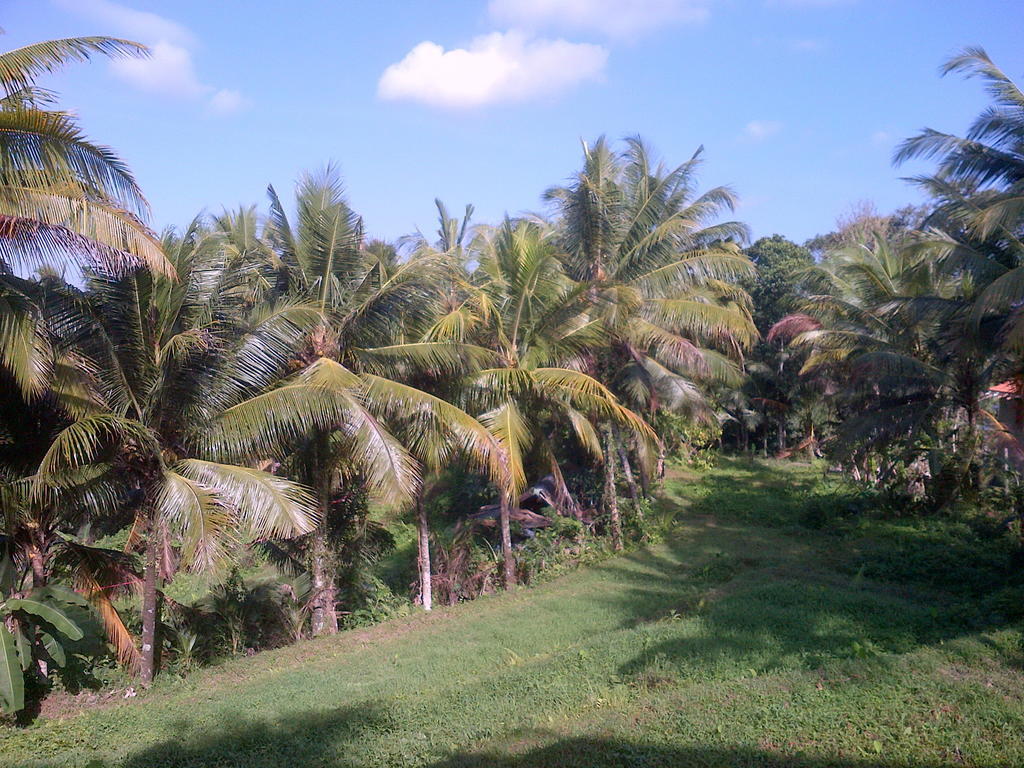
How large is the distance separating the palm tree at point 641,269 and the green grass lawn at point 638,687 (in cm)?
490

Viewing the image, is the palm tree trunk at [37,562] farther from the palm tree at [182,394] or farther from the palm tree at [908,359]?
the palm tree at [908,359]

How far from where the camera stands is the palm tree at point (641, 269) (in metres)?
15.5

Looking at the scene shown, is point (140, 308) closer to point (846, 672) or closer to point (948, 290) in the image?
point (846, 672)

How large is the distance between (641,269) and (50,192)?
1080 centimetres

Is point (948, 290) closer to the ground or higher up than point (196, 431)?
higher up

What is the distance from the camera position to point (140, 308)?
9.52 m

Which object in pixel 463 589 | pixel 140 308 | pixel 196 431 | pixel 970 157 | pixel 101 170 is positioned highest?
pixel 970 157

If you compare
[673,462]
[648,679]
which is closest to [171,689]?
[648,679]

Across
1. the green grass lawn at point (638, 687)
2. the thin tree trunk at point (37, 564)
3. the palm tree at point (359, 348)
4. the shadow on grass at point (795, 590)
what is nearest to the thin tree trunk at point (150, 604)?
the green grass lawn at point (638, 687)

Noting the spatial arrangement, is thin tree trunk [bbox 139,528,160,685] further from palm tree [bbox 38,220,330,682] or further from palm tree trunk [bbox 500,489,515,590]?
palm tree trunk [bbox 500,489,515,590]

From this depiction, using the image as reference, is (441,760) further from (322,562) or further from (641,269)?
(641,269)

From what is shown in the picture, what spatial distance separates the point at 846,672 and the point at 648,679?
1.76 m

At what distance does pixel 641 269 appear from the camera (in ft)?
51.9

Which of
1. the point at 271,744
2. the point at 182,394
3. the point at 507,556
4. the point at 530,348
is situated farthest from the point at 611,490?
the point at 271,744
